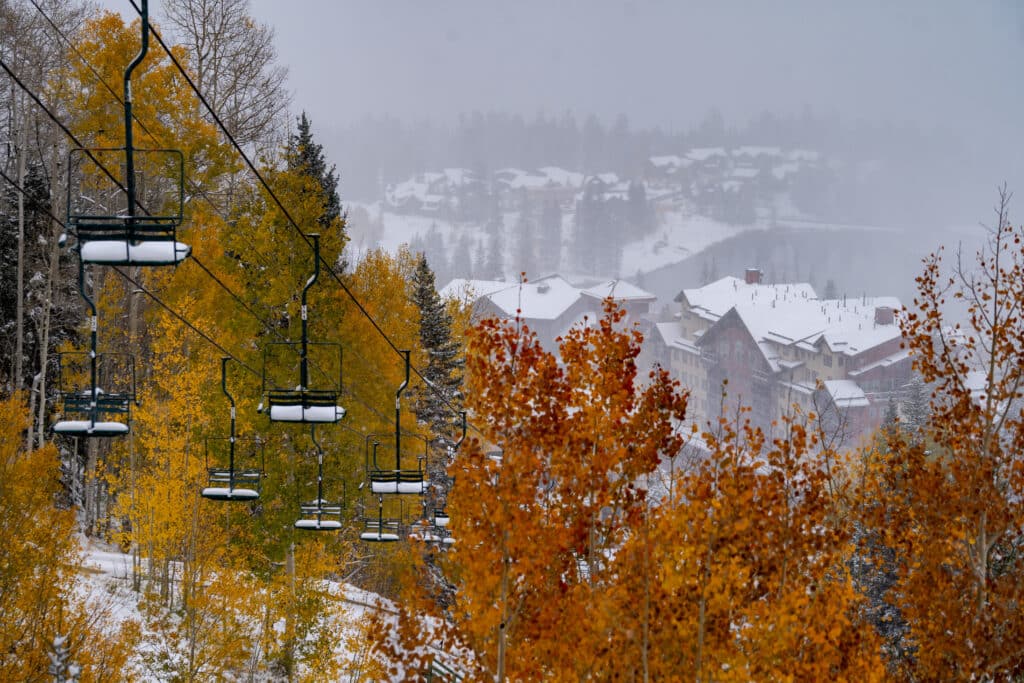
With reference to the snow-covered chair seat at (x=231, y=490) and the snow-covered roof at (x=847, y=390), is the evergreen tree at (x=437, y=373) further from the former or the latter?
the snow-covered roof at (x=847, y=390)

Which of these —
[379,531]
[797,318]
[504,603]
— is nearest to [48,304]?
[379,531]

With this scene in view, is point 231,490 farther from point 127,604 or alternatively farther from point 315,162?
point 315,162

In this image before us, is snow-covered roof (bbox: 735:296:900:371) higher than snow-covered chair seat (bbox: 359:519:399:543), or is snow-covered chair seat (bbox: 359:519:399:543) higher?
snow-covered roof (bbox: 735:296:900:371)

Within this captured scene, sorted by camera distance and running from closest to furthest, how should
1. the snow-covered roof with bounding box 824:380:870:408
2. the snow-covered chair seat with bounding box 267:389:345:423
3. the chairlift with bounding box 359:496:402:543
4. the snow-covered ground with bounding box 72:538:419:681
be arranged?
the snow-covered chair seat with bounding box 267:389:345:423 → the chairlift with bounding box 359:496:402:543 → the snow-covered ground with bounding box 72:538:419:681 → the snow-covered roof with bounding box 824:380:870:408

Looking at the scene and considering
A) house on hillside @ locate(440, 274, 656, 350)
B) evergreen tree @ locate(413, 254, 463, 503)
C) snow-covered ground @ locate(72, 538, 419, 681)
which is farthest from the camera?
house on hillside @ locate(440, 274, 656, 350)

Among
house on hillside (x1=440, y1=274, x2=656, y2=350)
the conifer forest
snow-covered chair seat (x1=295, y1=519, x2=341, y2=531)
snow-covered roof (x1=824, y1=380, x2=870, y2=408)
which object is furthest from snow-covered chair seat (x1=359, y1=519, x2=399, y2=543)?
house on hillside (x1=440, y1=274, x2=656, y2=350)

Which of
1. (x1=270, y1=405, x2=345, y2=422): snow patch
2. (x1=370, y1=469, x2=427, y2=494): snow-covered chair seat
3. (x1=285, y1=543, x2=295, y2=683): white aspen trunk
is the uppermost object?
(x1=270, y1=405, x2=345, y2=422): snow patch

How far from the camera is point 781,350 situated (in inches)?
4776

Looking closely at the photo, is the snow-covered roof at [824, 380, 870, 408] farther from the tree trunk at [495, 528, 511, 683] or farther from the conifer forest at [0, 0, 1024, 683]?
the tree trunk at [495, 528, 511, 683]

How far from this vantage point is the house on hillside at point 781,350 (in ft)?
358

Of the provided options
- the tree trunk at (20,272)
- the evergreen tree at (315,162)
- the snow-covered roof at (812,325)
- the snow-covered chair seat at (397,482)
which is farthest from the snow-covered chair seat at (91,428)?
the snow-covered roof at (812,325)

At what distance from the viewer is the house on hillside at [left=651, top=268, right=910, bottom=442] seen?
358 ft

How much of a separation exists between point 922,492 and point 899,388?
9589 cm

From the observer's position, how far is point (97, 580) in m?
28.8
